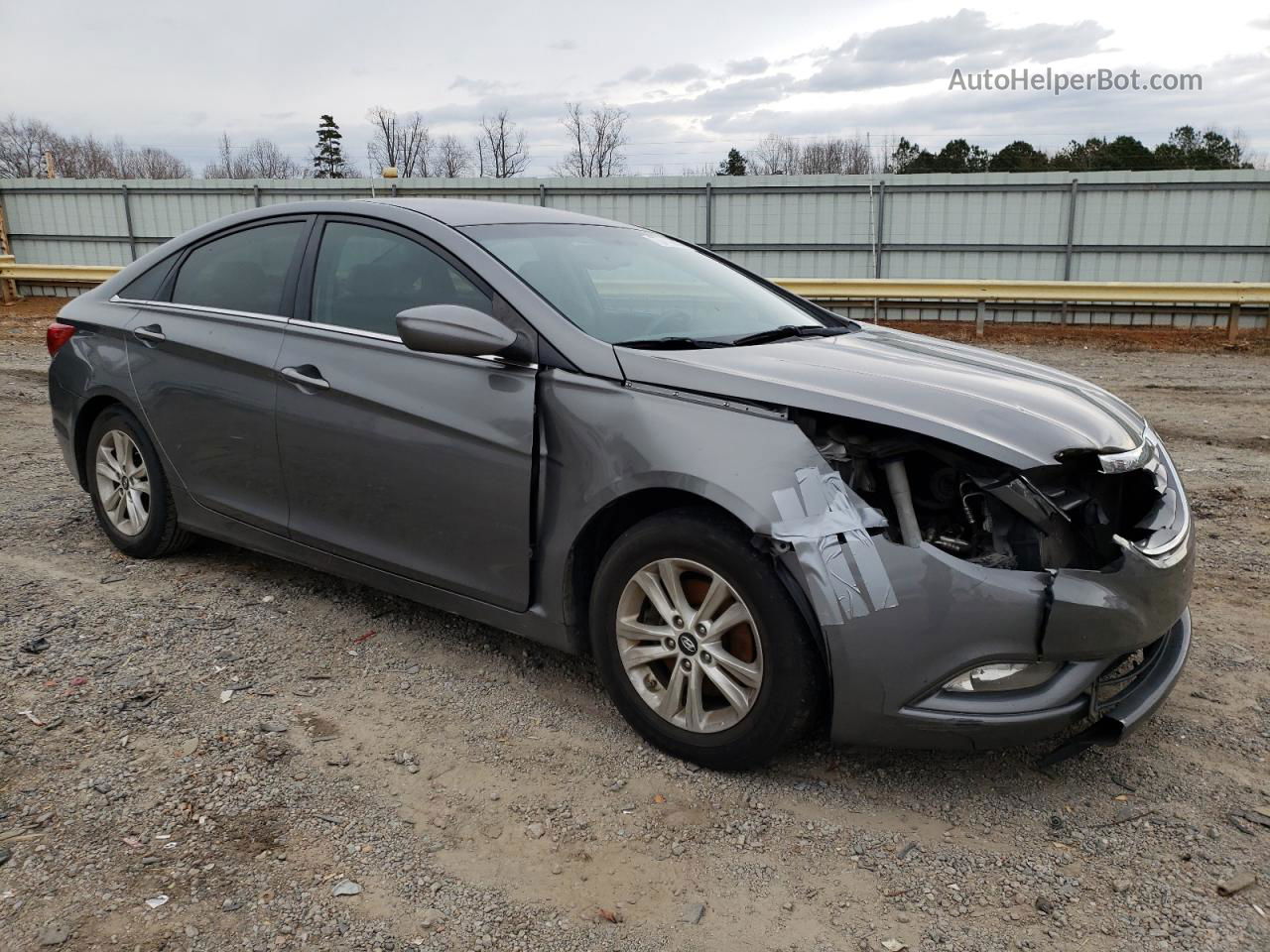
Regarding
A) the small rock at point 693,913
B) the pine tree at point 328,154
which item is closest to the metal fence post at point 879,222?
the small rock at point 693,913

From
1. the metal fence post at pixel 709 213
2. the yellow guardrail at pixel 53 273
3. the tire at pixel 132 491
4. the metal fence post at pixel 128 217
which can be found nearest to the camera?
the tire at pixel 132 491

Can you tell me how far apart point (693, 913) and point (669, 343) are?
67.6 inches

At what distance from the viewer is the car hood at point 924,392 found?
8.82ft

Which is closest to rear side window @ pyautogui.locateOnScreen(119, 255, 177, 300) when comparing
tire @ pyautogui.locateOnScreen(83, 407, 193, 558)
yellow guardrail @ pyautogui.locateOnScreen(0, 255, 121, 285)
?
tire @ pyautogui.locateOnScreen(83, 407, 193, 558)

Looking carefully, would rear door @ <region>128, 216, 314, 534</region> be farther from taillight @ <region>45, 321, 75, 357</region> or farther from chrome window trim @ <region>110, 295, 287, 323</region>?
taillight @ <region>45, 321, 75, 357</region>

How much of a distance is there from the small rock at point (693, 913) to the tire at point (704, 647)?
1.71ft

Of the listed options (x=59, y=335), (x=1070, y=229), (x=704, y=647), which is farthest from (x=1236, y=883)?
(x=1070, y=229)

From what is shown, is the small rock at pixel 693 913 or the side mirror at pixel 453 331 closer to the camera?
the small rock at pixel 693 913

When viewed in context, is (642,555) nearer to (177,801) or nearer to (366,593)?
(177,801)

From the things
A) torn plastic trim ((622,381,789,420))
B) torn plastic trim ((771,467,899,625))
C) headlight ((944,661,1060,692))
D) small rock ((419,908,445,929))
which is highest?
torn plastic trim ((622,381,789,420))

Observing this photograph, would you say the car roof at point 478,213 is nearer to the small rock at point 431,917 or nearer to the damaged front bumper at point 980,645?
the damaged front bumper at point 980,645

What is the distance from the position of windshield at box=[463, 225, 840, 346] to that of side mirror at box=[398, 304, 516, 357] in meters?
0.25

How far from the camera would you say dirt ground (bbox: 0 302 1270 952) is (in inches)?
93.3

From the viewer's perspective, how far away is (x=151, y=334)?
14.6 feet
